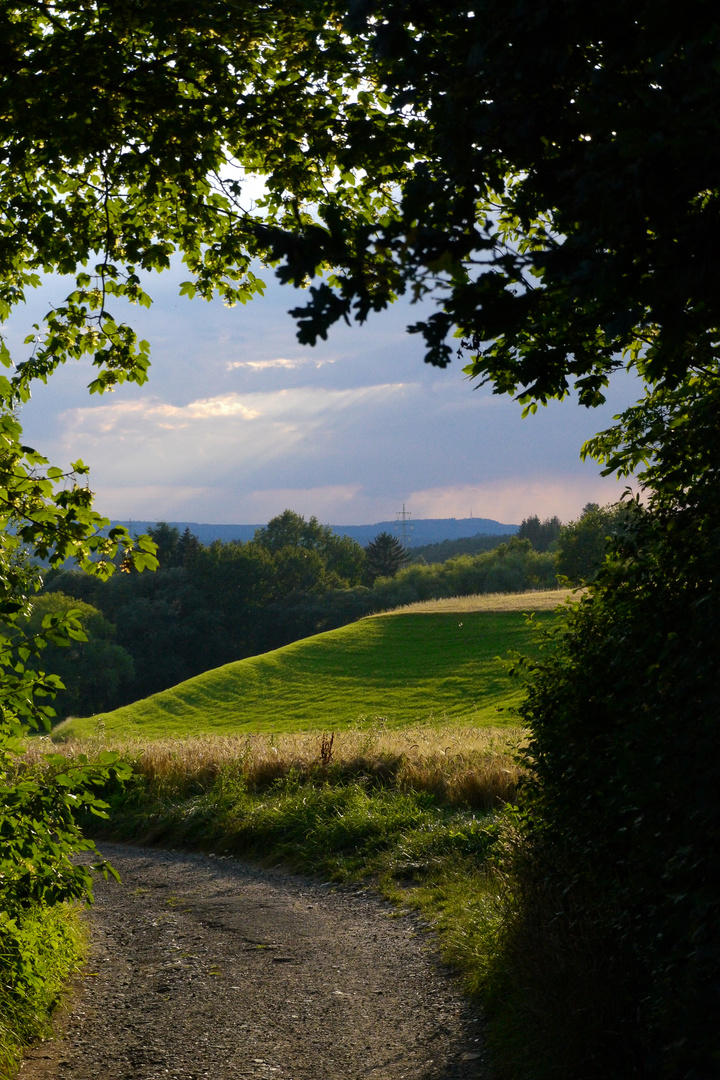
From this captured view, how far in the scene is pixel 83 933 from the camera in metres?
7.09

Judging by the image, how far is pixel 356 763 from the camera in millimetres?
12289

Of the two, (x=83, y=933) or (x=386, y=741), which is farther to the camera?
(x=386, y=741)

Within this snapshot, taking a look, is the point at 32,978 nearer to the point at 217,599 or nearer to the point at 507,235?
the point at 507,235

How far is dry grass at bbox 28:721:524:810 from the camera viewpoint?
10734mm

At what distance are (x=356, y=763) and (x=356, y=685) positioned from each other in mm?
27296

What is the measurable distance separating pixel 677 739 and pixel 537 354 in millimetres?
2169

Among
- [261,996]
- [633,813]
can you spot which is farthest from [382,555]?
[633,813]

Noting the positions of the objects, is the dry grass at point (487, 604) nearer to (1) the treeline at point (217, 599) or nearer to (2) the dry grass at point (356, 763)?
(1) the treeline at point (217, 599)

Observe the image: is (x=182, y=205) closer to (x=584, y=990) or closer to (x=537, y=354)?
(x=537, y=354)

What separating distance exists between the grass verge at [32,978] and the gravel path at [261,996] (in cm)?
14

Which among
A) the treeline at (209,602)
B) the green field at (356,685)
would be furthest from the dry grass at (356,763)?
the treeline at (209,602)

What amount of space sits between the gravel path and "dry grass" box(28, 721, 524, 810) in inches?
111

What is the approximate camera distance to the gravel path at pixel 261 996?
4.93 metres

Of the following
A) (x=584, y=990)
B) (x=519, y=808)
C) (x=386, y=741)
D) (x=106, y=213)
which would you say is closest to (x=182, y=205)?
(x=106, y=213)
